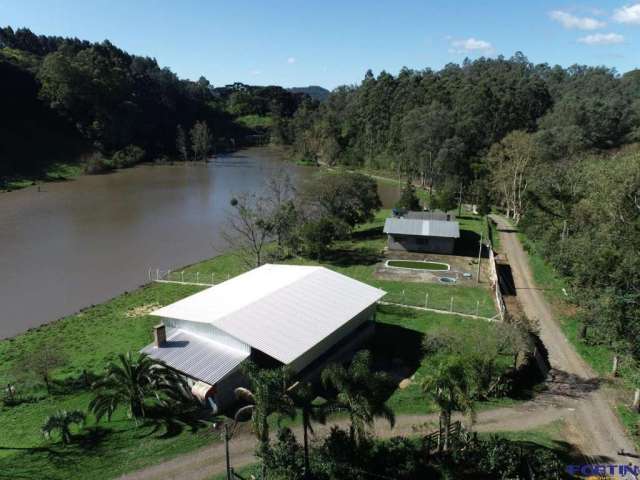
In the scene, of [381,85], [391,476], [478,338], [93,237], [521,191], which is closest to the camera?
[391,476]

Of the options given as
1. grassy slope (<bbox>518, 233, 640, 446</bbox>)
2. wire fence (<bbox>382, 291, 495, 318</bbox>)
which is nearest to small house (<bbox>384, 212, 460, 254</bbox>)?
grassy slope (<bbox>518, 233, 640, 446</bbox>)

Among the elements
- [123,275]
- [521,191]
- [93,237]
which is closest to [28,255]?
[93,237]

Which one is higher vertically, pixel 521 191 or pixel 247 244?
pixel 521 191

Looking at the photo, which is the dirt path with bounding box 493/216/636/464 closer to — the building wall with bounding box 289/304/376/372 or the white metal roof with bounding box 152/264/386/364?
the building wall with bounding box 289/304/376/372

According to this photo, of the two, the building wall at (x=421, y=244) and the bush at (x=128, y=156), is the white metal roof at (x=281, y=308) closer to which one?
the building wall at (x=421, y=244)

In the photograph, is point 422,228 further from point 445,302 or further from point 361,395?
point 361,395

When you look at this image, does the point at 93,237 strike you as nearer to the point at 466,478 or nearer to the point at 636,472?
the point at 466,478

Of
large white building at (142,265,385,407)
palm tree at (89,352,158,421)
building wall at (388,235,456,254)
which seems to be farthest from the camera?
building wall at (388,235,456,254)

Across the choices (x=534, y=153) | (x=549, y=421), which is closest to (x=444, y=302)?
(x=549, y=421)

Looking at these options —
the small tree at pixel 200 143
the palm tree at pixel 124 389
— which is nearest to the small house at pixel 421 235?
the palm tree at pixel 124 389
